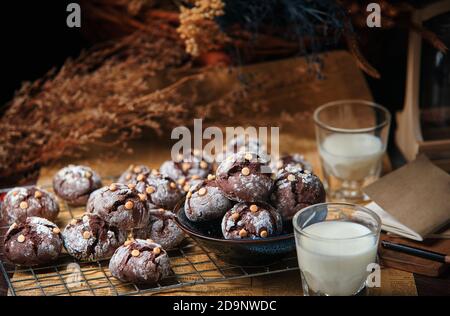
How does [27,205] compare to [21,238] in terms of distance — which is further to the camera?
[27,205]

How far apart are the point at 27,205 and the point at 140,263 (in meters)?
0.43

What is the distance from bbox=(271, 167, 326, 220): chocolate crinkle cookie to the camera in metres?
1.64

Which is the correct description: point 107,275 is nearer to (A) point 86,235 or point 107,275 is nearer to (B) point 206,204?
(A) point 86,235

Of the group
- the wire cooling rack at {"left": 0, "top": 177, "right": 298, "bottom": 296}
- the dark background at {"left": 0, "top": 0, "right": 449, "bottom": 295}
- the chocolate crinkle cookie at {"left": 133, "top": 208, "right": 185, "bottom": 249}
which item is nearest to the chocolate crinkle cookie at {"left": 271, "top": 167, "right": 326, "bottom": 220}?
the wire cooling rack at {"left": 0, "top": 177, "right": 298, "bottom": 296}

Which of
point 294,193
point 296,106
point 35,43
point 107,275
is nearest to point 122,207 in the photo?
point 107,275

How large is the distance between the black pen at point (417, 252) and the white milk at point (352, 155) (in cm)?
38

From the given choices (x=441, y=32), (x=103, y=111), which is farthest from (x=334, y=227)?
(x=103, y=111)

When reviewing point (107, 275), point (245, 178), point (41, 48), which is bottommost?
point (107, 275)

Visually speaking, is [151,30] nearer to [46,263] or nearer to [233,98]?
[233,98]

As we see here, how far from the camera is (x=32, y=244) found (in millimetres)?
1668

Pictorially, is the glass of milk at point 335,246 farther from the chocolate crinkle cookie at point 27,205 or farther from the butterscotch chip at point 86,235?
the chocolate crinkle cookie at point 27,205

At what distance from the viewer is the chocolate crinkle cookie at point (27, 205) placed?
1.85m

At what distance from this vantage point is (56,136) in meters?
2.31

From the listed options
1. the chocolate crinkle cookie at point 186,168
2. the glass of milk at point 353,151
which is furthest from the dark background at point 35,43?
the chocolate crinkle cookie at point 186,168
